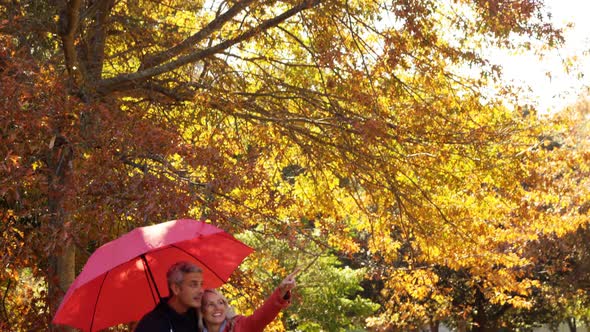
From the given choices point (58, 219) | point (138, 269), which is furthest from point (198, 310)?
point (58, 219)

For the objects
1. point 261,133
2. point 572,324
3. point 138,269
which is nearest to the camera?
point 138,269

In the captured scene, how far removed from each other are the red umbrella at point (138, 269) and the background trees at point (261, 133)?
5.81ft

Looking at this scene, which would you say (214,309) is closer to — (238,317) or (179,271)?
(238,317)

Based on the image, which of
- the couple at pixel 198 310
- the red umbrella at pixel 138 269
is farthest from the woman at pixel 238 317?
the red umbrella at pixel 138 269

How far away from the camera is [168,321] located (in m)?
5.08

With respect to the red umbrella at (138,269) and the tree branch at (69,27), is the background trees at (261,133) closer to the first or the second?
the tree branch at (69,27)

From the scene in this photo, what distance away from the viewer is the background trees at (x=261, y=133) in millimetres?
8547

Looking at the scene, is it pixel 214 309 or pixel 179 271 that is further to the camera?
pixel 179 271

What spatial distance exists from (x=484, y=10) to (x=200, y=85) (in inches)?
141

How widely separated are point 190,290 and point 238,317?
0.39 metres

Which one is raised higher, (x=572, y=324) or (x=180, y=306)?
(x=572, y=324)

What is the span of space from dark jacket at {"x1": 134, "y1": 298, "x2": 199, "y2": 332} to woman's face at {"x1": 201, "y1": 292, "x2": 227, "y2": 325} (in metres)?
0.30

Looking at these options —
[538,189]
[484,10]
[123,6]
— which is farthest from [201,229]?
[538,189]

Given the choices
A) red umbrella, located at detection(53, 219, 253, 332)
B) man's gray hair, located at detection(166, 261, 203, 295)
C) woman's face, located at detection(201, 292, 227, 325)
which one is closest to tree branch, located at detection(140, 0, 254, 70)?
red umbrella, located at detection(53, 219, 253, 332)
